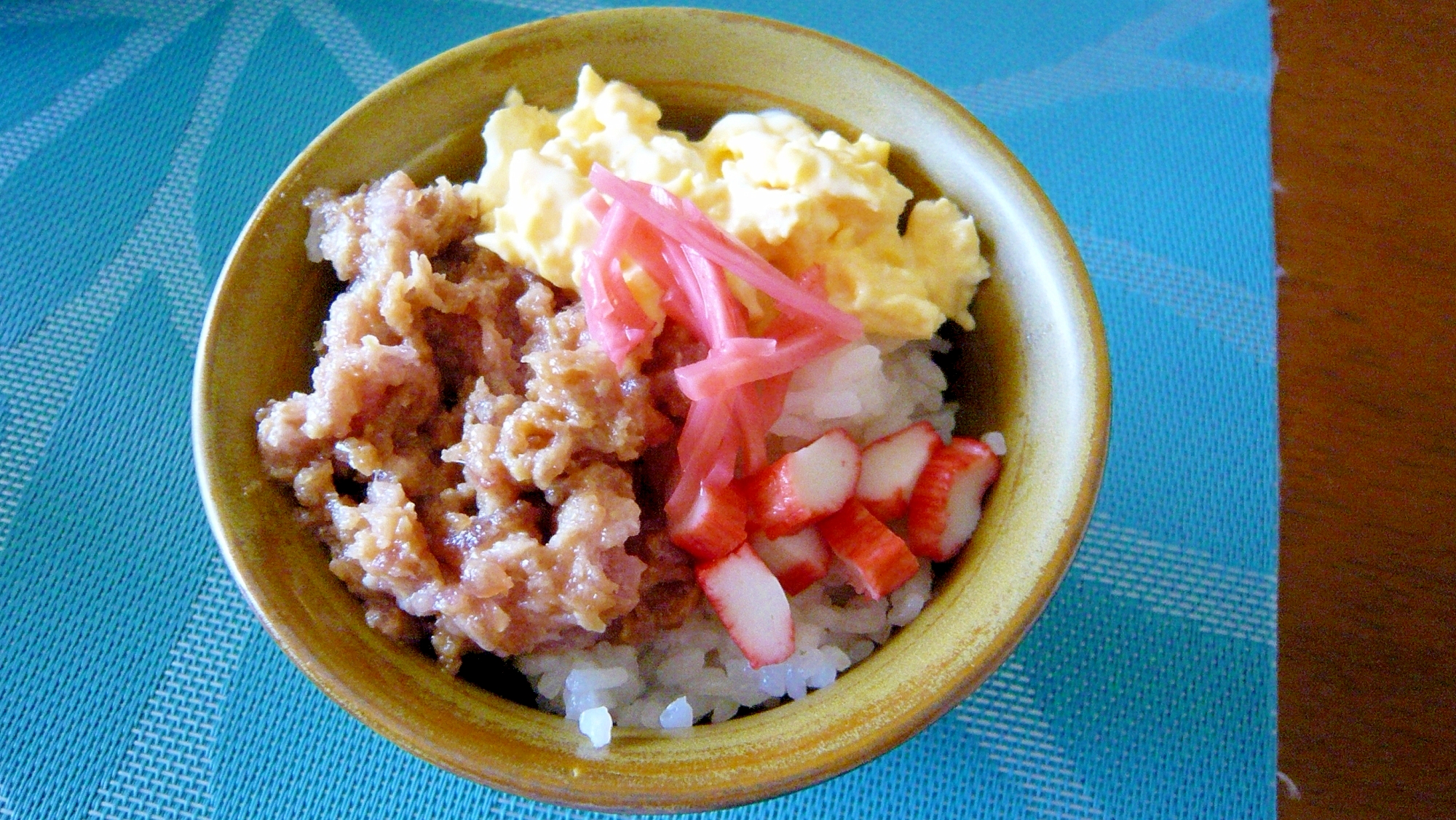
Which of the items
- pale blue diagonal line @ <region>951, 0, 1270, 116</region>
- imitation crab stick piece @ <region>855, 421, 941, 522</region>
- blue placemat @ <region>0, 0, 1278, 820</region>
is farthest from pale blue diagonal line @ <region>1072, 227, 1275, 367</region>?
imitation crab stick piece @ <region>855, 421, 941, 522</region>

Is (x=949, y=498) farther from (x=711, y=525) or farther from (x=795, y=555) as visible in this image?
(x=711, y=525)

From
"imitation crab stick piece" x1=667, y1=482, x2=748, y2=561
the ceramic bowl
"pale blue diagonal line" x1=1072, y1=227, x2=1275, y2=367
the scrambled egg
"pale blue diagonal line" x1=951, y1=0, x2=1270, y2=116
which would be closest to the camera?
the ceramic bowl

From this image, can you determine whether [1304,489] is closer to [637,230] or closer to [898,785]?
[898,785]

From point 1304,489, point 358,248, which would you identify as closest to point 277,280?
point 358,248

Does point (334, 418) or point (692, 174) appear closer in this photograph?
point (334, 418)

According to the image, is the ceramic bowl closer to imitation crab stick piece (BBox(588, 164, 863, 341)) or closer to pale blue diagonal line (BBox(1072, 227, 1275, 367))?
imitation crab stick piece (BBox(588, 164, 863, 341))

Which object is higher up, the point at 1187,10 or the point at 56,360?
the point at 1187,10
